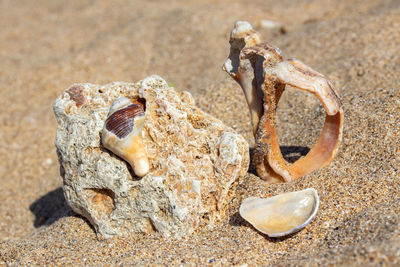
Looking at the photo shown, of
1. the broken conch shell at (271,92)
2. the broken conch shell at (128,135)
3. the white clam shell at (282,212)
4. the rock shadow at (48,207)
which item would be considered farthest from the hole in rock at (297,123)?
the rock shadow at (48,207)

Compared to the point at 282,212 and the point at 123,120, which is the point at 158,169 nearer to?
the point at 123,120

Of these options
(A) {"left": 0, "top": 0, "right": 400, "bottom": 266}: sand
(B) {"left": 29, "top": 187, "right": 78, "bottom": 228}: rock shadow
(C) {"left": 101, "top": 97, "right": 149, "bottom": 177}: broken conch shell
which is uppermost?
(C) {"left": 101, "top": 97, "right": 149, "bottom": 177}: broken conch shell

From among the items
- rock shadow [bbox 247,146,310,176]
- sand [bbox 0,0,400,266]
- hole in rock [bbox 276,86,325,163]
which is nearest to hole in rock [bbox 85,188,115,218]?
sand [bbox 0,0,400,266]

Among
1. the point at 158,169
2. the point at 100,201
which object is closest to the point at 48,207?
the point at 100,201

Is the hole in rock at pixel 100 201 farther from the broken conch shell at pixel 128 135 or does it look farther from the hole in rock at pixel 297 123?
the hole in rock at pixel 297 123

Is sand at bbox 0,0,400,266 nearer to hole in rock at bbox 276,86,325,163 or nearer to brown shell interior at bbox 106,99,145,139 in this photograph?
hole in rock at bbox 276,86,325,163

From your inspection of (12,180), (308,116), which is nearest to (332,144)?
(308,116)
